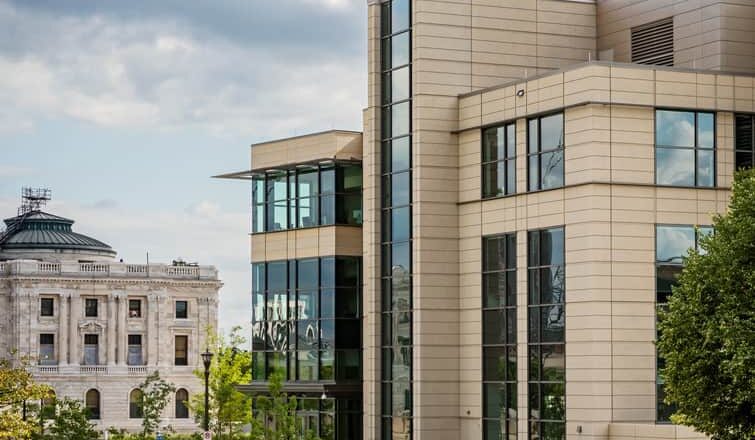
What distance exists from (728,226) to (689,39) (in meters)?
14.5

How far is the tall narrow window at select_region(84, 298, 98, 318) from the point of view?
15250 cm

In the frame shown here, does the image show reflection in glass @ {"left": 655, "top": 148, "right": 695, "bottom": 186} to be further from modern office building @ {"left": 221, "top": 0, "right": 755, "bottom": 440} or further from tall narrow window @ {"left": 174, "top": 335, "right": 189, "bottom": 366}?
tall narrow window @ {"left": 174, "top": 335, "right": 189, "bottom": 366}

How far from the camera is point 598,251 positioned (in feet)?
175

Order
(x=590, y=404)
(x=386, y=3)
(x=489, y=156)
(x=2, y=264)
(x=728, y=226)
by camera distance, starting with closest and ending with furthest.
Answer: (x=728, y=226), (x=590, y=404), (x=489, y=156), (x=386, y=3), (x=2, y=264)

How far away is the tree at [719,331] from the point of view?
44562 millimetres

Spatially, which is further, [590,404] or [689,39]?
[689,39]

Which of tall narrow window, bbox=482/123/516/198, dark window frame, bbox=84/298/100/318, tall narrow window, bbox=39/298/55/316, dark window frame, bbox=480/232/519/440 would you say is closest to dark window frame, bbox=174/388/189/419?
dark window frame, bbox=84/298/100/318

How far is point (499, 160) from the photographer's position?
57.6 meters

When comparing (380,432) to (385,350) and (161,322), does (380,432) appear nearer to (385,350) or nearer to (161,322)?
(385,350)

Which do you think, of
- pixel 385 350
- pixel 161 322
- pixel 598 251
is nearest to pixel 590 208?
pixel 598 251

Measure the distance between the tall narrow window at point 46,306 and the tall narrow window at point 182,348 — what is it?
38.7ft

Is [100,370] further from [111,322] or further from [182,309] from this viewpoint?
[182,309]

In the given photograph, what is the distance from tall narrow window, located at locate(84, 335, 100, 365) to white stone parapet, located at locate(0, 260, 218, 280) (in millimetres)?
5600

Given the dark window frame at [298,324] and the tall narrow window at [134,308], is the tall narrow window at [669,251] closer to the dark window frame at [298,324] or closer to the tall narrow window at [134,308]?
the dark window frame at [298,324]
